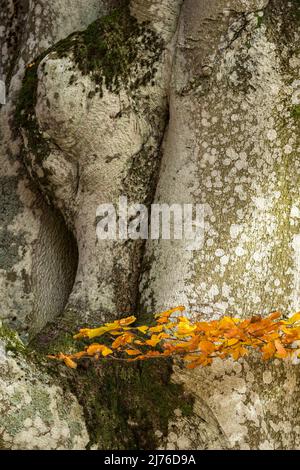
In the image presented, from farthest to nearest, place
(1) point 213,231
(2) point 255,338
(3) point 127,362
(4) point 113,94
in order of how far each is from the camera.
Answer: (4) point 113,94 → (1) point 213,231 → (3) point 127,362 → (2) point 255,338

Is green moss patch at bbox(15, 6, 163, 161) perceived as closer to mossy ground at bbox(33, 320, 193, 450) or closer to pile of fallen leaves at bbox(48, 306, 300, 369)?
pile of fallen leaves at bbox(48, 306, 300, 369)

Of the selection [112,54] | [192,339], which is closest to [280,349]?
[192,339]

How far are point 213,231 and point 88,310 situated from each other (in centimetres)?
70

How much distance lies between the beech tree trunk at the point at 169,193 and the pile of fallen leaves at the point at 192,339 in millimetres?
82

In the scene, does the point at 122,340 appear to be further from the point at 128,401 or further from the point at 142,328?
the point at 128,401

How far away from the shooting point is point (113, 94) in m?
4.07

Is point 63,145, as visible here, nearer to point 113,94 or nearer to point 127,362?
point 113,94

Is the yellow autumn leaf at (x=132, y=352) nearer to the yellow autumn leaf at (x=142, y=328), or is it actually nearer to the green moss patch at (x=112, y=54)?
the yellow autumn leaf at (x=142, y=328)

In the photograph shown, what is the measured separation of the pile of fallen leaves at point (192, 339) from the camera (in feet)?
11.0

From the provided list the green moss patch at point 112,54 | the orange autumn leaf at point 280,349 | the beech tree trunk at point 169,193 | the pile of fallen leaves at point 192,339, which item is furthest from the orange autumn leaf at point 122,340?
the green moss patch at point 112,54

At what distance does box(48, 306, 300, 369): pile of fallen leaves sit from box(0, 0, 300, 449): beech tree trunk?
82mm

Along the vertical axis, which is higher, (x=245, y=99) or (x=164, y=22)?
(x=164, y=22)

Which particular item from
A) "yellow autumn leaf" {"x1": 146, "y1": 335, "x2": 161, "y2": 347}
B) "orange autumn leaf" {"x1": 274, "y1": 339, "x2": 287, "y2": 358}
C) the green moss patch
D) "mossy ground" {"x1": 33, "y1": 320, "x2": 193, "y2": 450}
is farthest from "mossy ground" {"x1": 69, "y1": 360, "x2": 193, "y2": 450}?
the green moss patch

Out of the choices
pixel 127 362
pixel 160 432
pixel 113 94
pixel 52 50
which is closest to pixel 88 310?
pixel 127 362
